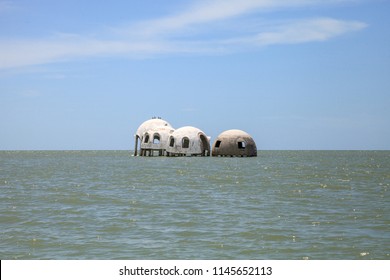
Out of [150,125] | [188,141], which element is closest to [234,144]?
[188,141]

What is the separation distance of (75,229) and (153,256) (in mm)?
4249

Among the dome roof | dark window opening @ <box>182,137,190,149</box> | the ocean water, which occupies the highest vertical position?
the dome roof

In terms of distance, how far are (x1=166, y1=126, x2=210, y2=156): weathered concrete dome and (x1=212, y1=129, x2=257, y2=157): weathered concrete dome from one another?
1401 mm

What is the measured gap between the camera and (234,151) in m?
67.5

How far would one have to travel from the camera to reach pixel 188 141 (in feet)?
218

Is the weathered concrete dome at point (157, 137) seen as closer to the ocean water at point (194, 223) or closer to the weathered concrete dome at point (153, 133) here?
the weathered concrete dome at point (153, 133)

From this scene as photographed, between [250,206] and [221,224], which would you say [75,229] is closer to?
[221,224]

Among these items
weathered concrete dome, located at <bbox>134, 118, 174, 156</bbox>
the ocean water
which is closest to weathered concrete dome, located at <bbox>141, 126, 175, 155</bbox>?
weathered concrete dome, located at <bbox>134, 118, 174, 156</bbox>

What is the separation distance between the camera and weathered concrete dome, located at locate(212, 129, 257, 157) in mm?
65812

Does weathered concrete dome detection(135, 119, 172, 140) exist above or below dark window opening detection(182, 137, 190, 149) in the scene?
above

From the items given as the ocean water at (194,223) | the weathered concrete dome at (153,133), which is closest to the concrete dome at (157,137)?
the weathered concrete dome at (153,133)

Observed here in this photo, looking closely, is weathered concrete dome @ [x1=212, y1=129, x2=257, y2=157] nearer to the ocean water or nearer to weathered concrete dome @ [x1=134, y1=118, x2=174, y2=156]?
weathered concrete dome @ [x1=134, y1=118, x2=174, y2=156]

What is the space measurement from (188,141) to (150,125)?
7621mm

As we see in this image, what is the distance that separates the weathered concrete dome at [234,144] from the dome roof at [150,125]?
23.7ft
